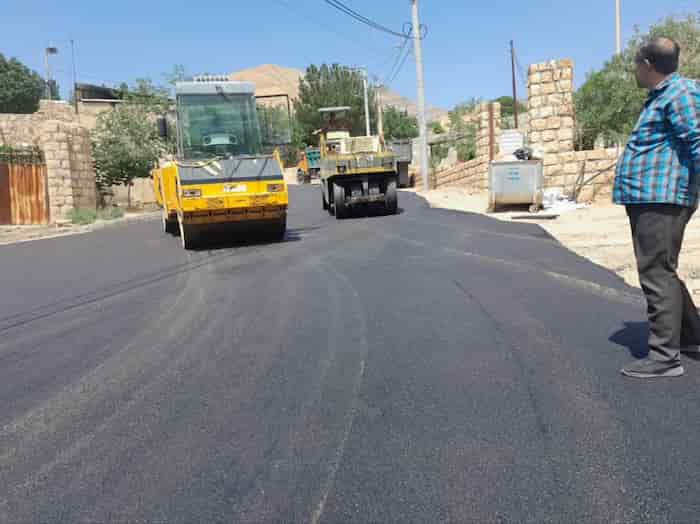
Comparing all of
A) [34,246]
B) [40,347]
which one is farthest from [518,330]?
[34,246]

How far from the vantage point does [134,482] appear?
279 centimetres

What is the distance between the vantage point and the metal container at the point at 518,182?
13.2 meters

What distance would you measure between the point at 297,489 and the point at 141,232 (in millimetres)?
14063

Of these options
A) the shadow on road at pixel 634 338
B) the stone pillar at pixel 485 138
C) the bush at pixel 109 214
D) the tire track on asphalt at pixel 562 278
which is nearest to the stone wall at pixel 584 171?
the stone pillar at pixel 485 138

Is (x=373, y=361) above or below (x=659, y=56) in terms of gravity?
below

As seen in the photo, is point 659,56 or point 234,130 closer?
point 659,56

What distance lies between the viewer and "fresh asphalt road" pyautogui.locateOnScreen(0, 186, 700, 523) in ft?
8.41

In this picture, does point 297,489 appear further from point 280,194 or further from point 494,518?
point 280,194

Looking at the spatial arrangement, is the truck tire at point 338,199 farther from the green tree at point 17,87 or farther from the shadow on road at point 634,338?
the green tree at point 17,87

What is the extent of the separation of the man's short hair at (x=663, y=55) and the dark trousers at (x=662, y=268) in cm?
76

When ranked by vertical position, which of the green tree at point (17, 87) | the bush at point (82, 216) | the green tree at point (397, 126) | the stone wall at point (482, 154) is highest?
the green tree at point (17, 87)

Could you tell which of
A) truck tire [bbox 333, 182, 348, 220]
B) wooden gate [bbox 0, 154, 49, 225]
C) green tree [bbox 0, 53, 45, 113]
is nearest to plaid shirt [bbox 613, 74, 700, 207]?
truck tire [bbox 333, 182, 348, 220]

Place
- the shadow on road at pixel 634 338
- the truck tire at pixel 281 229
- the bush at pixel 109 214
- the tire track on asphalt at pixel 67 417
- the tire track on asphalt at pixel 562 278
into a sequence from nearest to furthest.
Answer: the tire track on asphalt at pixel 67 417 → the shadow on road at pixel 634 338 → the tire track on asphalt at pixel 562 278 → the truck tire at pixel 281 229 → the bush at pixel 109 214

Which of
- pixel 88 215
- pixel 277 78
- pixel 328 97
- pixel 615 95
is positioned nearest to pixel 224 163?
pixel 88 215
